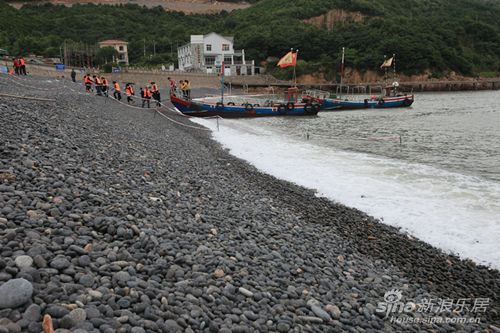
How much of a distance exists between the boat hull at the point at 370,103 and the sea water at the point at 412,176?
21.3 m

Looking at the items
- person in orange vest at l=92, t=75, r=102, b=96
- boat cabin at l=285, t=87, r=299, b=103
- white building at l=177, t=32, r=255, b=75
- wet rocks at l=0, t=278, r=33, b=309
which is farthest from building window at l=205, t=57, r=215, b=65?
wet rocks at l=0, t=278, r=33, b=309

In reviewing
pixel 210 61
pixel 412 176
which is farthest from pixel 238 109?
pixel 210 61

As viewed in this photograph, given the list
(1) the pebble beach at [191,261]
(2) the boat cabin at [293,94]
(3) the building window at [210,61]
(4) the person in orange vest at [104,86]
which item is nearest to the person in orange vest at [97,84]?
(4) the person in orange vest at [104,86]

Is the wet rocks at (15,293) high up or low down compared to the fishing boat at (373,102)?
down

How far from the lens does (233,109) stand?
30281 mm

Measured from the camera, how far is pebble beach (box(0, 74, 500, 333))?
110 inches

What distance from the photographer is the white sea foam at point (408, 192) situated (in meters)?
6.60

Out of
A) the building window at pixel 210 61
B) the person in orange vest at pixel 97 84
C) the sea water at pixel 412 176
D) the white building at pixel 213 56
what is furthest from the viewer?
the building window at pixel 210 61

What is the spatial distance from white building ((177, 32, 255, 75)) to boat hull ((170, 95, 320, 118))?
54.7m

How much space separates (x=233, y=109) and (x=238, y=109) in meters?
0.49

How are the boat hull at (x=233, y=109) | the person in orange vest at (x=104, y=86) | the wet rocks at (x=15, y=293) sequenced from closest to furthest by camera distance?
the wet rocks at (x=15, y=293), the person in orange vest at (x=104, y=86), the boat hull at (x=233, y=109)

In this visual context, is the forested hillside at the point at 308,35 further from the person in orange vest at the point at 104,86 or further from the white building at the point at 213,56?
the person in orange vest at the point at 104,86

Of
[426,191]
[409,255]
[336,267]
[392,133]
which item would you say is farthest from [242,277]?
[392,133]

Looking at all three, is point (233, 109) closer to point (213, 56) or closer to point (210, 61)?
point (210, 61)
